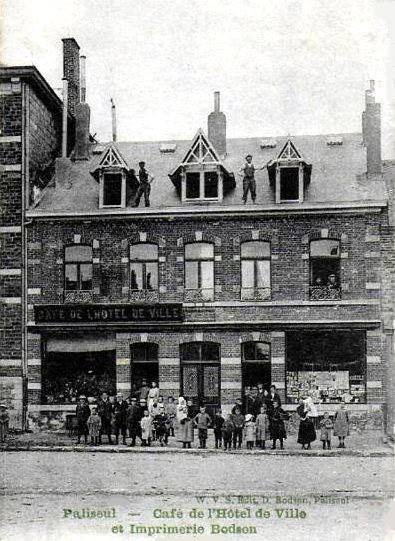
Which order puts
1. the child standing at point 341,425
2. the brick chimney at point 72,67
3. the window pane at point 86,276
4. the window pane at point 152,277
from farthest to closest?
the brick chimney at point 72,67, the window pane at point 86,276, the window pane at point 152,277, the child standing at point 341,425

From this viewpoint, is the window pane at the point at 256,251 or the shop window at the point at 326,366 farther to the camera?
the window pane at the point at 256,251

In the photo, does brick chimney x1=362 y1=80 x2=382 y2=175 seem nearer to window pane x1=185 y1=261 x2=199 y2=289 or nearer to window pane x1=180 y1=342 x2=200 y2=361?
window pane x1=185 y1=261 x2=199 y2=289

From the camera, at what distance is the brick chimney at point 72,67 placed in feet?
96.0

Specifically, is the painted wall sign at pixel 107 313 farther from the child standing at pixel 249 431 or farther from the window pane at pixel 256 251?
the child standing at pixel 249 431

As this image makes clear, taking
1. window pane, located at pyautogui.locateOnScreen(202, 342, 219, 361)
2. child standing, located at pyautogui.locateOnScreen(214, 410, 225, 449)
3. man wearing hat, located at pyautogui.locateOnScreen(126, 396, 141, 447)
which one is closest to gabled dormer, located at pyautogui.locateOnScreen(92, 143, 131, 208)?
window pane, located at pyautogui.locateOnScreen(202, 342, 219, 361)

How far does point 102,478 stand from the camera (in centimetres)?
1627

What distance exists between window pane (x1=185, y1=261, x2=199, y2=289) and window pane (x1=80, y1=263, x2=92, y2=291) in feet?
10.2

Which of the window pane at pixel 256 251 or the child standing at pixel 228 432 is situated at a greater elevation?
the window pane at pixel 256 251

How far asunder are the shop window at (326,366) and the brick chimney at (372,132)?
535cm

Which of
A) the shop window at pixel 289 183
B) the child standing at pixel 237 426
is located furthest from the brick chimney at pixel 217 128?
the child standing at pixel 237 426

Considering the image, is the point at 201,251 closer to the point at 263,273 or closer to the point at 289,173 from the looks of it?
the point at 263,273

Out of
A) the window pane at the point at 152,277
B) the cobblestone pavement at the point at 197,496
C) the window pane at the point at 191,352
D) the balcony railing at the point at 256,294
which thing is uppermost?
the window pane at the point at 152,277

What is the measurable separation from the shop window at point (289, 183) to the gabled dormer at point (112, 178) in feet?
16.3

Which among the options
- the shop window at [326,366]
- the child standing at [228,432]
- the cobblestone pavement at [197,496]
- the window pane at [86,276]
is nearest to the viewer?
the cobblestone pavement at [197,496]
